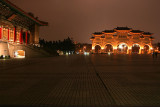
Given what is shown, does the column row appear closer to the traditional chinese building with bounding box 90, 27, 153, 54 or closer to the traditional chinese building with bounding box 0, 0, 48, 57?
the traditional chinese building with bounding box 0, 0, 48, 57

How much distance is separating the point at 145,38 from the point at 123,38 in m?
13.4

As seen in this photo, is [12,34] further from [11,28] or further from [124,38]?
[124,38]

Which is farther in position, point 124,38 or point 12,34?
point 124,38

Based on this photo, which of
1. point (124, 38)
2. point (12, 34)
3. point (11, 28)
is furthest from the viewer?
point (124, 38)

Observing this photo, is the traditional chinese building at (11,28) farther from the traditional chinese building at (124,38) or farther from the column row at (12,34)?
the traditional chinese building at (124,38)

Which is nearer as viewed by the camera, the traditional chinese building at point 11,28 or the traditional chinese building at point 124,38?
the traditional chinese building at point 11,28

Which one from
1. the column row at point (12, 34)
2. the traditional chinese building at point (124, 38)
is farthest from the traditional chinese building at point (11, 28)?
the traditional chinese building at point (124, 38)

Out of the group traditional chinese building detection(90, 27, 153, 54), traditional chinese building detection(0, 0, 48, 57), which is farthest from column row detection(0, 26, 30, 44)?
traditional chinese building detection(90, 27, 153, 54)

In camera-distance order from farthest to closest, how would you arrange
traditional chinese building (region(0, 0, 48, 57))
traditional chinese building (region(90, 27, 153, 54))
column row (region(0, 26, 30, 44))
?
traditional chinese building (region(90, 27, 153, 54)), column row (region(0, 26, 30, 44)), traditional chinese building (region(0, 0, 48, 57))

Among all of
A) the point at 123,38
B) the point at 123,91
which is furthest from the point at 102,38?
the point at 123,91

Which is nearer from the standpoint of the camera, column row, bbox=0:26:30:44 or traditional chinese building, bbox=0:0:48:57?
traditional chinese building, bbox=0:0:48:57

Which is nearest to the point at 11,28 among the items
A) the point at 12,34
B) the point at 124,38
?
the point at 12,34

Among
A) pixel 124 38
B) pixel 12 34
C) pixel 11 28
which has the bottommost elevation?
pixel 12 34

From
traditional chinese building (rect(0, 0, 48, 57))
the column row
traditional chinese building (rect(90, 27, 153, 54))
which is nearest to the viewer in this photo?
traditional chinese building (rect(0, 0, 48, 57))
